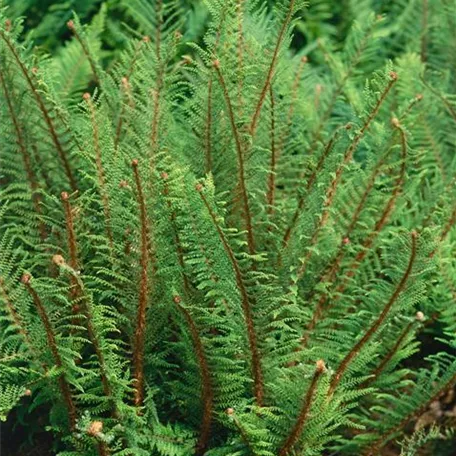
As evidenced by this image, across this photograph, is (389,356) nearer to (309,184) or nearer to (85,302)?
(309,184)

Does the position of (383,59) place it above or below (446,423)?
above

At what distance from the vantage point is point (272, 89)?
5.98 ft

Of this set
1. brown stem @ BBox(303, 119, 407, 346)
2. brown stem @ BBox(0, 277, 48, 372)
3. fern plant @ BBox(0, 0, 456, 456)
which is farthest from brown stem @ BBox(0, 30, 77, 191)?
brown stem @ BBox(303, 119, 407, 346)

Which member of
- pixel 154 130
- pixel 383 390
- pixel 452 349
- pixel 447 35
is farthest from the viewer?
pixel 447 35

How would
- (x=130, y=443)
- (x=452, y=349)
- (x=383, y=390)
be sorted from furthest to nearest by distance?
(x=452, y=349) < (x=383, y=390) < (x=130, y=443)

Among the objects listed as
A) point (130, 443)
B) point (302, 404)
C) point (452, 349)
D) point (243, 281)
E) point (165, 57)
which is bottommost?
point (452, 349)

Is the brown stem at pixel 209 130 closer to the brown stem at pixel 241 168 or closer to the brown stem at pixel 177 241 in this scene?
the brown stem at pixel 241 168

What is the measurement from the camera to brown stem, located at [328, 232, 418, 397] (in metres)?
1.55

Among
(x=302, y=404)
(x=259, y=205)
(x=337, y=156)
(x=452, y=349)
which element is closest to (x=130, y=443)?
(x=302, y=404)

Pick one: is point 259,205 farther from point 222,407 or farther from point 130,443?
point 130,443

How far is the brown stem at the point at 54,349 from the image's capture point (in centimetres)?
145

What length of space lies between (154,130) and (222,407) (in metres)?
0.59

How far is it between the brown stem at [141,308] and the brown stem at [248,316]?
0.15 meters

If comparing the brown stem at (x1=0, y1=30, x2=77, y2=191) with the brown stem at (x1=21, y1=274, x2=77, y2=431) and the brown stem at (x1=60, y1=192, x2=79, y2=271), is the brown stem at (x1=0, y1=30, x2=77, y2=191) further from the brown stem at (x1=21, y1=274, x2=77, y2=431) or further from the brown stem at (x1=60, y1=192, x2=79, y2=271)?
the brown stem at (x1=21, y1=274, x2=77, y2=431)
